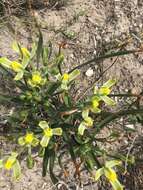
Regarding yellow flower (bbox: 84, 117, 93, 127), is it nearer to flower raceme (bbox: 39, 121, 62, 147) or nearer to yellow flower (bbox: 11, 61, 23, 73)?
flower raceme (bbox: 39, 121, 62, 147)

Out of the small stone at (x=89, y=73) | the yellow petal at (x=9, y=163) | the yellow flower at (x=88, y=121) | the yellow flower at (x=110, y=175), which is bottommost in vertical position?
the yellow flower at (x=110, y=175)

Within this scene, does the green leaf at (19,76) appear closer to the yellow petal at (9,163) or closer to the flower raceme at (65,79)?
the flower raceme at (65,79)

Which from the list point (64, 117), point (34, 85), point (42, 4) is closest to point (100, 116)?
point (64, 117)

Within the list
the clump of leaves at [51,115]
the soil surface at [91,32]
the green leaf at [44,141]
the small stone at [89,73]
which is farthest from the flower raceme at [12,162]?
the small stone at [89,73]

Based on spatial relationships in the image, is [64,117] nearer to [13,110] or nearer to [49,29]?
[13,110]

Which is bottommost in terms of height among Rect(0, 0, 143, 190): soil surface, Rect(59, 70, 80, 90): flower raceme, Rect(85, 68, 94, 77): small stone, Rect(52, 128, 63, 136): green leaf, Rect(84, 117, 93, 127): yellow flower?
Rect(52, 128, 63, 136): green leaf

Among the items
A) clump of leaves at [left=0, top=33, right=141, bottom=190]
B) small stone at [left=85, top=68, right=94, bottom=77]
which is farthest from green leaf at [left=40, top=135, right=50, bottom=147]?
small stone at [left=85, top=68, right=94, bottom=77]
